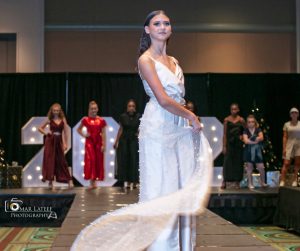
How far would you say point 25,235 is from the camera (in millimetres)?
6609

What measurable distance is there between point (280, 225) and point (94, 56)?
17.9 feet

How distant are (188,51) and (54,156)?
13.9 ft

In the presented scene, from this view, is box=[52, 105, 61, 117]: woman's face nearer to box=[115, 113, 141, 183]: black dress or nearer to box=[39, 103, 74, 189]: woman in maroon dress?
box=[39, 103, 74, 189]: woman in maroon dress

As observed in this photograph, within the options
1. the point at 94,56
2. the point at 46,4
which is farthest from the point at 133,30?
the point at 46,4

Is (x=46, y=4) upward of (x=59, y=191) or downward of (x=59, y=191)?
upward

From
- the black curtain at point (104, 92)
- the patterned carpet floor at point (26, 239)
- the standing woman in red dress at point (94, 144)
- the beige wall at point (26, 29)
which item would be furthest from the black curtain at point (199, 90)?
the patterned carpet floor at point (26, 239)

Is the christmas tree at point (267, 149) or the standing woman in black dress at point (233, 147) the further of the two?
the christmas tree at point (267, 149)

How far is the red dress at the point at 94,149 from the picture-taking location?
856cm

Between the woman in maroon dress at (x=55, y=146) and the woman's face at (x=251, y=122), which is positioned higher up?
the woman's face at (x=251, y=122)

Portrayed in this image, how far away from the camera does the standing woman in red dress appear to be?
337 inches

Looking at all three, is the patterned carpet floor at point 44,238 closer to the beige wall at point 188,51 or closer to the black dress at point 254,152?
the black dress at point 254,152

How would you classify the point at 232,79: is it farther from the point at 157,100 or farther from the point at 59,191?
the point at 157,100

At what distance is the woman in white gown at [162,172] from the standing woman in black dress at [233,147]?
594cm

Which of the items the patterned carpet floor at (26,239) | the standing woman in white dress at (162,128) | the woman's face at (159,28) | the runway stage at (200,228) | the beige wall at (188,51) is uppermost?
the beige wall at (188,51)
